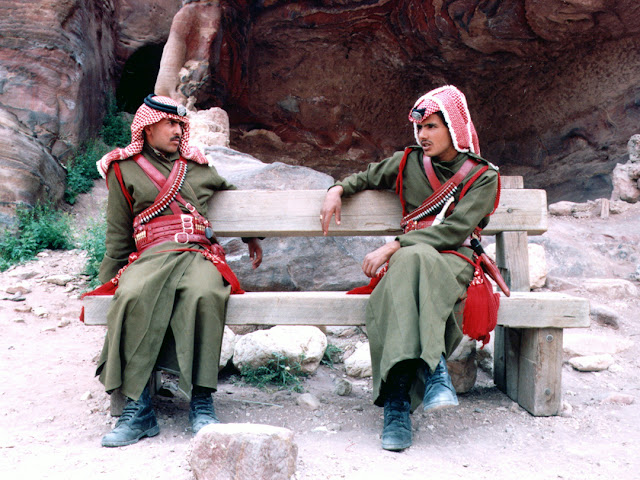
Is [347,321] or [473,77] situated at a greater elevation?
[473,77]

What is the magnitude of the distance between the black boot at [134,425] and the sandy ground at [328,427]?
44 millimetres

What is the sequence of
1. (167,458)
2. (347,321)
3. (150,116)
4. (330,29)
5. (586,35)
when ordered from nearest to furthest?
(167,458) < (347,321) < (150,116) < (586,35) < (330,29)

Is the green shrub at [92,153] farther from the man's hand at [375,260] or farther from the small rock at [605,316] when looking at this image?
the small rock at [605,316]

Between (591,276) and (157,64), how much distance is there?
9027 mm

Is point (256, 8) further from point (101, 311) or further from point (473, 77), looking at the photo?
point (101, 311)

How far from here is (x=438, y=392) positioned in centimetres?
212

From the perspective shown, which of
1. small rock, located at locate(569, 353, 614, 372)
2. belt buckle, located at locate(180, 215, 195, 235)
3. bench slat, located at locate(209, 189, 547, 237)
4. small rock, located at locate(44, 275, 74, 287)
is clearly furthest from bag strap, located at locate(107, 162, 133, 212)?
small rock, located at locate(569, 353, 614, 372)

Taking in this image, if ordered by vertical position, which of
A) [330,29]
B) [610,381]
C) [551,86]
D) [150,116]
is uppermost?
[330,29]

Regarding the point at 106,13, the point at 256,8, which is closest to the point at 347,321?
the point at 256,8

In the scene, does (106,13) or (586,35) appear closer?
(586,35)

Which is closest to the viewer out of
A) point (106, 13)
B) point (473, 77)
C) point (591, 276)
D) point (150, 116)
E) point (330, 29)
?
point (150, 116)

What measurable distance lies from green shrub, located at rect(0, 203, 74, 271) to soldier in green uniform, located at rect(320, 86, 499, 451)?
11.6 ft

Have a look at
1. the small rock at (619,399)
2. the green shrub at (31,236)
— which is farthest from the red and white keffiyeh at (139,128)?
the green shrub at (31,236)

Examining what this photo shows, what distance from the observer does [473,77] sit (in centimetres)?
822
